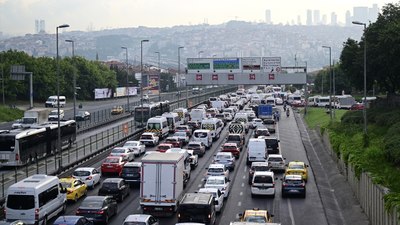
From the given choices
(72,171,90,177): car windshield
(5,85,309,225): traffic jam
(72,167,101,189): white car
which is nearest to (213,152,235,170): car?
(5,85,309,225): traffic jam

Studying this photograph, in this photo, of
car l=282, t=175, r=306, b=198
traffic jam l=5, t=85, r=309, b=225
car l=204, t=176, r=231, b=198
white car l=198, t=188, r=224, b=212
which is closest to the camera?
traffic jam l=5, t=85, r=309, b=225

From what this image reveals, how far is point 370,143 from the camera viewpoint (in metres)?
39.9

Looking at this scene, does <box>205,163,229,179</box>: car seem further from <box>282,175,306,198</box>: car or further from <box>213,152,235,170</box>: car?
<box>213,152,235,170</box>: car

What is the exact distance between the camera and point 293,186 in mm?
36469

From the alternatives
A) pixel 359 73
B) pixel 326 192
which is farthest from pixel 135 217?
pixel 359 73

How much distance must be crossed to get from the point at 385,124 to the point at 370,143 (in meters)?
8.37

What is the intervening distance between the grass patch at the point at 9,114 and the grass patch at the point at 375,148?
150ft

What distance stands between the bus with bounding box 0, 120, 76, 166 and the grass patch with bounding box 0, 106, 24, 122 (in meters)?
36.4

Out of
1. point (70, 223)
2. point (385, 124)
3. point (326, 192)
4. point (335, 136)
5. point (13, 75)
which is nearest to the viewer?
point (70, 223)

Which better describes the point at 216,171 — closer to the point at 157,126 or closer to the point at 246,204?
the point at 246,204

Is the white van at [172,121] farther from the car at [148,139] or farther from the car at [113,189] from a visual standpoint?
the car at [113,189]

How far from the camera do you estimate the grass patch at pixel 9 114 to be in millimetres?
85875

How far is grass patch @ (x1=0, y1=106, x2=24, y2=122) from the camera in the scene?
8588cm

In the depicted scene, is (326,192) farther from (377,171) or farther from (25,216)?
(25,216)
